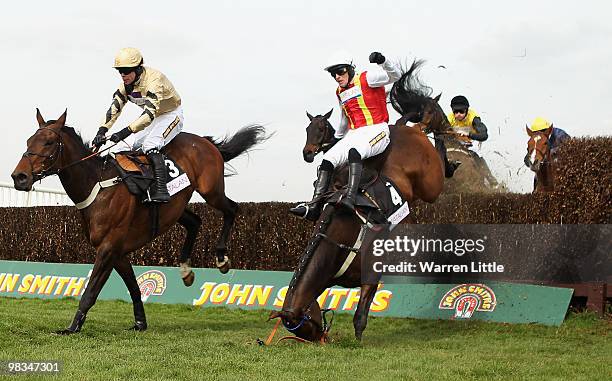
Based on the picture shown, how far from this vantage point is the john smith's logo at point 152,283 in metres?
12.5

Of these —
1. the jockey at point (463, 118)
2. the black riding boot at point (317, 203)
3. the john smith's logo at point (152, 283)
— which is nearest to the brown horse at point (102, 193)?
the black riding boot at point (317, 203)

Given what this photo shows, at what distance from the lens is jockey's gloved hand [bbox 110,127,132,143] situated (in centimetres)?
866

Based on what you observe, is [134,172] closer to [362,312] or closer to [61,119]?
[61,119]

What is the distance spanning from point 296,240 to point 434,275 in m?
3.08

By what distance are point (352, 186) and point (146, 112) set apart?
2.54 meters

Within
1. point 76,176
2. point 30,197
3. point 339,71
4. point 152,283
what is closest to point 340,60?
point 339,71

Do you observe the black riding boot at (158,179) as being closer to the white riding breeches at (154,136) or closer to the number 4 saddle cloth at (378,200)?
the white riding breeches at (154,136)

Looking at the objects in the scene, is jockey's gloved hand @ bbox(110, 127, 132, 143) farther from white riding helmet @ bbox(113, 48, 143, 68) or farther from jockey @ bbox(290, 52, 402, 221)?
jockey @ bbox(290, 52, 402, 221)

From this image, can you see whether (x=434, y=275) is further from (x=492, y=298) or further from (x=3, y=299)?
(x=3, y=299)

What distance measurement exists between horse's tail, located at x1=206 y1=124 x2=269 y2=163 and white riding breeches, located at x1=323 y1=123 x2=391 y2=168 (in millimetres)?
3050

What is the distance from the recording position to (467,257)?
1029 cm

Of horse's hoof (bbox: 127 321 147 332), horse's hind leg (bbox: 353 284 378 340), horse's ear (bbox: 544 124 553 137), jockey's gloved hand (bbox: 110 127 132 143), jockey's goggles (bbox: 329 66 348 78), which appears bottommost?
horse's hoof (bbox: 127 321 147 332)

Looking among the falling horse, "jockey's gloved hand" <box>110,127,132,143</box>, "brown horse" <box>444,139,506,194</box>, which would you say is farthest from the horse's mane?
"jockey's gloved hand" <box>110,127,132,143</box>

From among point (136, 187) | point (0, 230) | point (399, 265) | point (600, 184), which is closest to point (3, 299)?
point (0, 230)
